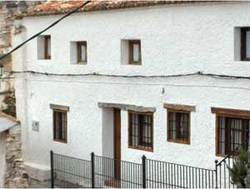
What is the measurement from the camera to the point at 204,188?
16.1 meters

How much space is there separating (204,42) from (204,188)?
10.9 ft

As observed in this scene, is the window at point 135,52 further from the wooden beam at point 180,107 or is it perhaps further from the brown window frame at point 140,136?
the wooden beam at point 180,107

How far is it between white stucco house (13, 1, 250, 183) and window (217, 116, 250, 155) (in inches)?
0.9

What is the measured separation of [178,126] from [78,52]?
4.52 meters

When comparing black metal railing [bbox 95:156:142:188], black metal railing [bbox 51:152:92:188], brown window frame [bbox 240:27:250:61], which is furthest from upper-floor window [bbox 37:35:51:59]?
brown window frame [bbox 240:27:250:61]

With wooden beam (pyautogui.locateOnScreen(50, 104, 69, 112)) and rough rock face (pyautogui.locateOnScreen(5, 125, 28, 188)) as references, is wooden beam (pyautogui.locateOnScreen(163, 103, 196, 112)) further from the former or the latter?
rough rock face (pyautogui.locateOnScreen(5, 125, 28, 188))

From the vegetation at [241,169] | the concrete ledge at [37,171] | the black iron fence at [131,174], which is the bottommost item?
the concrete ledge at [37,171]

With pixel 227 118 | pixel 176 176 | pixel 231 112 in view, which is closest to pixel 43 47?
pixel 176 176

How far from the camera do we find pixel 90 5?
62.1ft

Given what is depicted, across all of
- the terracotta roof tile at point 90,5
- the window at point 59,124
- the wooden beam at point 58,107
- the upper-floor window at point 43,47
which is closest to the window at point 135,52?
the terracotta roof tile at point 90,5

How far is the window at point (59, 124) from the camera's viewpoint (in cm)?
2062

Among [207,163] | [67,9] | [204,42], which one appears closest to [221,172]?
[207,163]

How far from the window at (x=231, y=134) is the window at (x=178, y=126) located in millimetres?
989

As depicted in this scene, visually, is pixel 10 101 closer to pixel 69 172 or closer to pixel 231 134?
pixel 69 172
